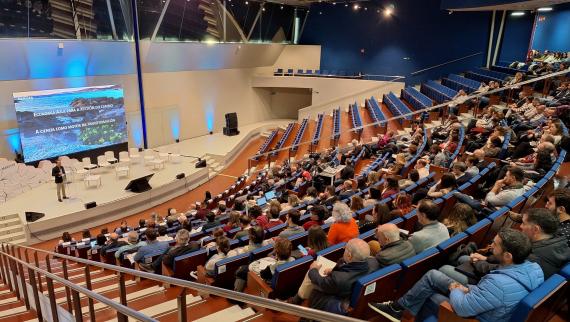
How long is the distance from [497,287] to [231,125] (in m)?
16.7

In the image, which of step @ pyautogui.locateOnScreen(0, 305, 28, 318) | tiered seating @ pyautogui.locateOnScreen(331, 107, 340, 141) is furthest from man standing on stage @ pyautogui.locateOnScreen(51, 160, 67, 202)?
tiered seating @ pyautogui.locateOnScreen(331, 107, 340, 141)

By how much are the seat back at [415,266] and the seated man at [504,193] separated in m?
1.36

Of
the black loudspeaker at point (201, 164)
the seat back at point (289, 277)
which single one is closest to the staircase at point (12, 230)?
the black loudspeaker at point (201, 164)

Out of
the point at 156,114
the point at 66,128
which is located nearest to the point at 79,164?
the point at 66,128

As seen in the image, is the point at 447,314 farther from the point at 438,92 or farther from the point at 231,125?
the point at 231,125

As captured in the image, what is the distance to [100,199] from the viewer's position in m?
10.1

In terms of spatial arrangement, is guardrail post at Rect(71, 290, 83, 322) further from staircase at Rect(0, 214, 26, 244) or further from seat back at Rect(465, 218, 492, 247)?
staircase at Rect(0, 214, 26, 244)

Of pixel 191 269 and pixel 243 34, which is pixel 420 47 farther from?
pixel 191 269

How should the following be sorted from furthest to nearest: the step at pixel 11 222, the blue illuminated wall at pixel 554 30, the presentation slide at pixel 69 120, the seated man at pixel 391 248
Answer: the blue illuminated wall at pixel 554 30, the presentation slide at pixel 69 120, the step at pixel 11 222, the seated man at pixel 391 248

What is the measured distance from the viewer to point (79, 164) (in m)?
11.9

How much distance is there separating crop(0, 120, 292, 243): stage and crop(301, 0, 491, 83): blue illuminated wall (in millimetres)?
9466

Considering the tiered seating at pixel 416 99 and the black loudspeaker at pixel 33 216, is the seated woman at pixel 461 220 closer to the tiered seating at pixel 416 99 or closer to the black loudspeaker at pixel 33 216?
the black loudspeaker at pixel 33 216

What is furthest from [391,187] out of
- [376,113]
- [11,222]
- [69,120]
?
[69,120]

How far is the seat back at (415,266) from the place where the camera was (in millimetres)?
2650
